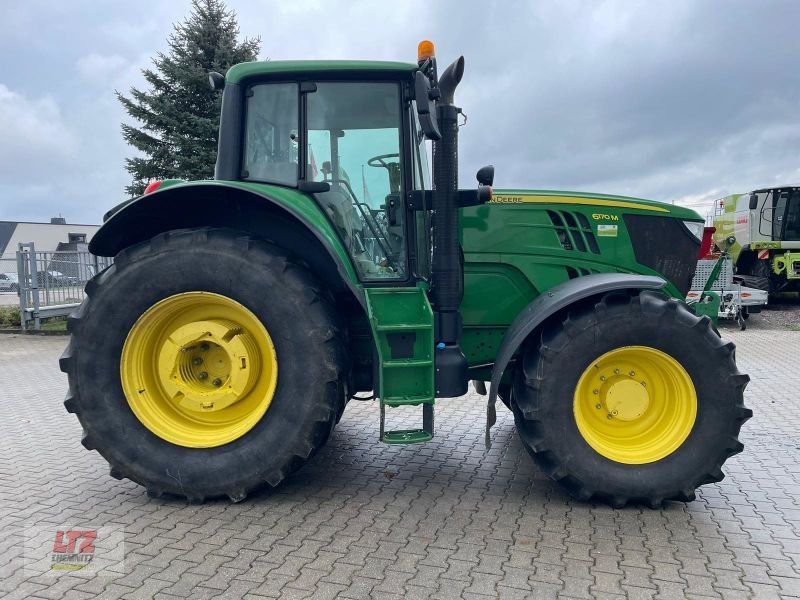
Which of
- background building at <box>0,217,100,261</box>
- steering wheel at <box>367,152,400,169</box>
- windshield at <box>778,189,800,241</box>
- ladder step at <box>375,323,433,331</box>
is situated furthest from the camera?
background building at <box>0,217,100,261</box>

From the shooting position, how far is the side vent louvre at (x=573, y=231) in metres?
3.89

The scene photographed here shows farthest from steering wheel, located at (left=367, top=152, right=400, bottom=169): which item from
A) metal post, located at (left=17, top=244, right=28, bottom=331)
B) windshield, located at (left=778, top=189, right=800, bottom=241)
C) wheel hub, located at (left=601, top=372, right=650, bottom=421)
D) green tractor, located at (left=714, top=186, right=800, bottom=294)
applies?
windshield, located at (left=778, top=189, right=800, bottom=241)

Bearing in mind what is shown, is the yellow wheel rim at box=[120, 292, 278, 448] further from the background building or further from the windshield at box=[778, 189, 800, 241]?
the background building

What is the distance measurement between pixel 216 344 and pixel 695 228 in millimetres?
3196

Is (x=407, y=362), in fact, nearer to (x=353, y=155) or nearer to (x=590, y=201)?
(x=353, y=155)

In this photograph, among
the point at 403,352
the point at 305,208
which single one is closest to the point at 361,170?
the point at 305,208

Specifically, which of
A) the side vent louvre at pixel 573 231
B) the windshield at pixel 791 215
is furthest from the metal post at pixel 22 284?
the windshield at pixel 791 215

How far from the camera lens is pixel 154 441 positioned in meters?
3.39

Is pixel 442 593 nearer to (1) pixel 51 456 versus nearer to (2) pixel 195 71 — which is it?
(1) pixel 51 456

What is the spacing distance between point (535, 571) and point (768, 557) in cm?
110

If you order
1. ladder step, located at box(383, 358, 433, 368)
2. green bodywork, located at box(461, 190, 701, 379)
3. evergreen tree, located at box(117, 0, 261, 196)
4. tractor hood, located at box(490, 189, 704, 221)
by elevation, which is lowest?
ladder step, located at box(383, 358, 433, 368)

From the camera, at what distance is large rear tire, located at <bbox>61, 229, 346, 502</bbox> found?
10.8 feet

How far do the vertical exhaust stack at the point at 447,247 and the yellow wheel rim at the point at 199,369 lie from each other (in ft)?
3.18

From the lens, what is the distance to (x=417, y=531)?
3076 mm
